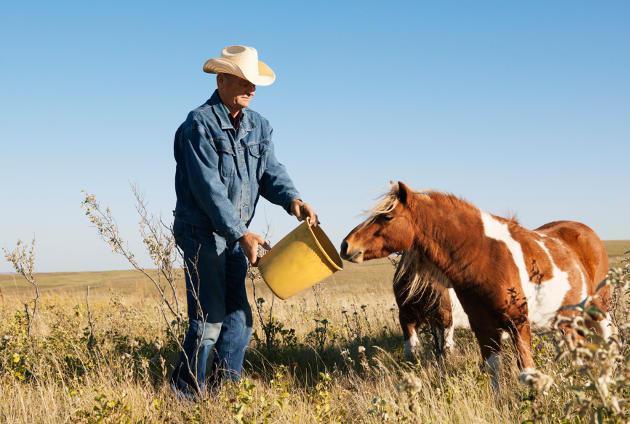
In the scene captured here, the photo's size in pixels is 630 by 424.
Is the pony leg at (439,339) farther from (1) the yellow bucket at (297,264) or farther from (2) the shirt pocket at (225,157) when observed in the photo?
(2) the shirt pocket at (225,157)

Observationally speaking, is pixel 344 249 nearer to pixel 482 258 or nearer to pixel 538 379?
pixel 482 258

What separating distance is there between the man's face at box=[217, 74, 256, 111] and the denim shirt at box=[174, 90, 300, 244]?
0.08 metres

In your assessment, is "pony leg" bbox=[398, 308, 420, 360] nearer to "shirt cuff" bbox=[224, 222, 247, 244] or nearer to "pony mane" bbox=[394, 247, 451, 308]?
"pony mane" bbox=[394, 247, 451, 308]

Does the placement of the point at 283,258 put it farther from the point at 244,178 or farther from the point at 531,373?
the point at 531,373

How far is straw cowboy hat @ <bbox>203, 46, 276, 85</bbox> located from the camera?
15.0 ft

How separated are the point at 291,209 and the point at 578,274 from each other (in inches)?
104

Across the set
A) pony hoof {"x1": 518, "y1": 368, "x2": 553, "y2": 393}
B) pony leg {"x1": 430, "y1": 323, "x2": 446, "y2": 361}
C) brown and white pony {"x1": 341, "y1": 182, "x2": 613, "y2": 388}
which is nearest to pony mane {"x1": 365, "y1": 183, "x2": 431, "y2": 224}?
brown and white pony {"x1": 341, "y1": 182, "x2": 613, "y2": 388}

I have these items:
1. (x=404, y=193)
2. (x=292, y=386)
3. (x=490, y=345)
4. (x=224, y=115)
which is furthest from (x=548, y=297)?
(x=224, y=115)

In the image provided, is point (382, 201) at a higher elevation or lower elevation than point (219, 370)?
higher

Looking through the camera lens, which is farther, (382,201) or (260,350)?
(260,350)

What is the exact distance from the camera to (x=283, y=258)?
4.49 meters

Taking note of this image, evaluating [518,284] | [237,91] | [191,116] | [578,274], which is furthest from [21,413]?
[578,274]

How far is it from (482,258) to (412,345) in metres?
2.04

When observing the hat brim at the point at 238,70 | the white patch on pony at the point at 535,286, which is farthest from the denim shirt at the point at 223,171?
the white patch on pony at the point at 535,286
